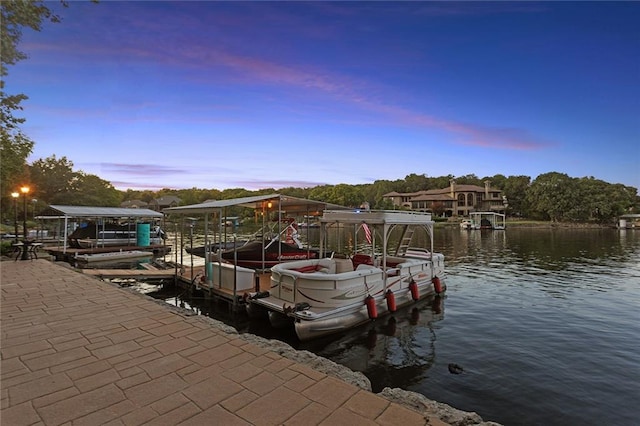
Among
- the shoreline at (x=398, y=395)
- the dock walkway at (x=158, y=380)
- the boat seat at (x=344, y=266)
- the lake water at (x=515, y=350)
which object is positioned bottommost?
the lake water at (x=515, y=350)

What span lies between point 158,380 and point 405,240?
33.1ft

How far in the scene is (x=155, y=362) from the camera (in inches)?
154

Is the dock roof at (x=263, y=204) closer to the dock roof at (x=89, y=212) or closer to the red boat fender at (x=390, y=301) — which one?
the red boat fender at (x=390, y=301)

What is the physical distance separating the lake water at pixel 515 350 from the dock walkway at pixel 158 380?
292 cm

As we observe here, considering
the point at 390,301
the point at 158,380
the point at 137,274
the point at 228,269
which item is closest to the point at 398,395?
the point at 158,380

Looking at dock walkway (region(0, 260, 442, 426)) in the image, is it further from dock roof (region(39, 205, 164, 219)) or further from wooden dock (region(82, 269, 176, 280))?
dock roof (region(39, 205, 164, 219))

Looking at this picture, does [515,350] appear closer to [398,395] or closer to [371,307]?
[371,307]

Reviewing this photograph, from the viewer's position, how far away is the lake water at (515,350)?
5.29 meters

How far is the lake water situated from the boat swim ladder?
2052mm

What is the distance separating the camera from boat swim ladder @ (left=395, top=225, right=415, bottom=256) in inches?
474

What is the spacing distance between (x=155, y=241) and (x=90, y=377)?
24.0 meters

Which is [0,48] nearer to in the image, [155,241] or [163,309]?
[163,309]

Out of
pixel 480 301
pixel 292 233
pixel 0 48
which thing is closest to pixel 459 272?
pixel 480 301

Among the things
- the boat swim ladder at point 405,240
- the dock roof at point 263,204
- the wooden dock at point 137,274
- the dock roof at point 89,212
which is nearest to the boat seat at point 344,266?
the dock roof at point 263,204
